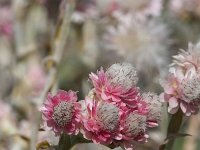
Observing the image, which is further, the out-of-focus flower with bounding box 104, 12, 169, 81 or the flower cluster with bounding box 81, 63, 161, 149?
the out-of-focus flower with bounding box 104, 12, 169, 81

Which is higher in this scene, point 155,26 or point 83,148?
point 155,26

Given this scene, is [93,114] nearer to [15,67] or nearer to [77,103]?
[77,103]

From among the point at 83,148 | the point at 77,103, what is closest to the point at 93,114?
the point at 77,103

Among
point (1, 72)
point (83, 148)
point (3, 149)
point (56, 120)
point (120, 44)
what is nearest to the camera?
point (56, 120)

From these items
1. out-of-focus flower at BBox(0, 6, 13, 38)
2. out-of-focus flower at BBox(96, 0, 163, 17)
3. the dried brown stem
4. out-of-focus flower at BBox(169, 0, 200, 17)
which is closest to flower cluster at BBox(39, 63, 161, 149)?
the dried brown stem

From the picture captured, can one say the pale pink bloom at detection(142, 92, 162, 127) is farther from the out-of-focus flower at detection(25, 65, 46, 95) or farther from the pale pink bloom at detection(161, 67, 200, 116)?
the out-of-focus flower at detection(25, 65, 46, 95)

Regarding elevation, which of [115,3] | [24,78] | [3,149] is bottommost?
[3,149]

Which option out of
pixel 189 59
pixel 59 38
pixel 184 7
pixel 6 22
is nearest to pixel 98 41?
pixel 184 7
